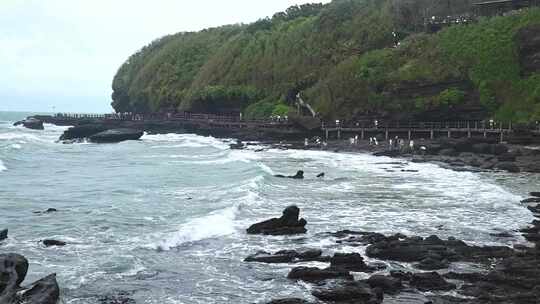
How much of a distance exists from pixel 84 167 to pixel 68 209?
818 inches

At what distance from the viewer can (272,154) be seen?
60125 mm

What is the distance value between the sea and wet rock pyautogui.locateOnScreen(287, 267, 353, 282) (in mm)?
410

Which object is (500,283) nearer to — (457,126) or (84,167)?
(84,167)

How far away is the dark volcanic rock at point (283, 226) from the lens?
24.4 metres

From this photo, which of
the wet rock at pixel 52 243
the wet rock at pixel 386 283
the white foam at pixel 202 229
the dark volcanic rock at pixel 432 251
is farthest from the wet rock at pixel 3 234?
the wet rock at pixel 386 283

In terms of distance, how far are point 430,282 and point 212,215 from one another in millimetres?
12770

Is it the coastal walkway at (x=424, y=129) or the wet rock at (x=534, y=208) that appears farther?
the coastal walkway at (x=424, y=129)

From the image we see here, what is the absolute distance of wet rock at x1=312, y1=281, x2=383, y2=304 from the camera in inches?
634

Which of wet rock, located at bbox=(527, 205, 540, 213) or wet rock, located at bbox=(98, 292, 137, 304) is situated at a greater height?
wet rock, located at bbox=(527, 205, 540, 213)

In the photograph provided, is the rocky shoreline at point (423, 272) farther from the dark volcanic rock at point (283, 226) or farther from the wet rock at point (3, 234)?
the wet rock at point (3, 234)

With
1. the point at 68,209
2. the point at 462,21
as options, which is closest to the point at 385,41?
the point at 462,21

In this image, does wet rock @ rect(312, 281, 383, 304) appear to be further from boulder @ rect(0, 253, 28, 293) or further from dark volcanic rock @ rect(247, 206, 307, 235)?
boulder @ rect(0, 253, 28, 293)

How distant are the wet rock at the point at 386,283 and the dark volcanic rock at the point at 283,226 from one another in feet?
23.8

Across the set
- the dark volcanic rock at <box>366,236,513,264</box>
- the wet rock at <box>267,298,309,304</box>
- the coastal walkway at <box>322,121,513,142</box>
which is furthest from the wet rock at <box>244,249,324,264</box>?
the coastal walkway at <box>322,121,513,142</box>
